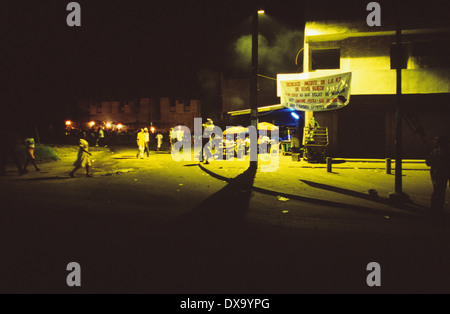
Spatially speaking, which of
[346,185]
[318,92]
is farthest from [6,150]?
[318,92]

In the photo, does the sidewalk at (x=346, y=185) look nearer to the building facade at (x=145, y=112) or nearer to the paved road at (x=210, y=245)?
the paved road at (x=210, y=245)

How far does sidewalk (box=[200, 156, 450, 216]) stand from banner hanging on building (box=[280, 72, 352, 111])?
2.77m

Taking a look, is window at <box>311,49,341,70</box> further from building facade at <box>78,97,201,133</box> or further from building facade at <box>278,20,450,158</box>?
building facade at <box>78,97,201,133</box>

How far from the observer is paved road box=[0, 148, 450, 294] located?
3.82m

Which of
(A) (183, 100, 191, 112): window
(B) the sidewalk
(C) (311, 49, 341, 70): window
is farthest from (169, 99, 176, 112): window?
(B) the sidewalk

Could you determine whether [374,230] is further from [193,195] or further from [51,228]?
[51,228]

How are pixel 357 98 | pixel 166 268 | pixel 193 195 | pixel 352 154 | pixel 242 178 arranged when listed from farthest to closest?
pixel 352 154 < pixel 357 98 < pixel 242 178 < pixel 193 195 < pixel 166 268

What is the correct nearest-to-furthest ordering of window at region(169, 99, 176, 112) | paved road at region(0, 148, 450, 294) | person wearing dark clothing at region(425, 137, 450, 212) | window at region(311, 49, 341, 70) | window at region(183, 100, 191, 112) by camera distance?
1. paved road at region(0, 148, 450, 294)
2. person wearing dark clothing at region(425, 137, 450, 212)
3. window at region(311, 49, 341, 70)
4. window at region(183, 100, 191, 112)
5. window at region(169, 99, 176, 112)

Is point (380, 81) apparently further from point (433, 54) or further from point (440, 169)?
point (440, 169)

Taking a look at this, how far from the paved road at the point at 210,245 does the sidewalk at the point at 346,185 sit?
45 cm

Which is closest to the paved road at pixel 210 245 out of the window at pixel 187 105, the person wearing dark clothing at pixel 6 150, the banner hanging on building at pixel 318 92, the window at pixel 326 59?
the person wearing dark clothing at pixel 6 150

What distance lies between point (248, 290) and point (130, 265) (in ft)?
5.39
